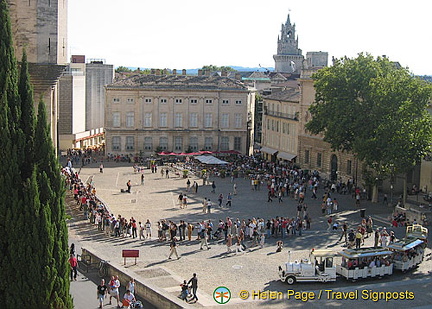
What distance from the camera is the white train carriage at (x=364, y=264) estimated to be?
2839cm

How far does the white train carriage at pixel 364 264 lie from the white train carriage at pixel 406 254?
A: 0.52 meters

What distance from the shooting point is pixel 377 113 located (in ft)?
154

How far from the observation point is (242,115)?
8025 centimetres

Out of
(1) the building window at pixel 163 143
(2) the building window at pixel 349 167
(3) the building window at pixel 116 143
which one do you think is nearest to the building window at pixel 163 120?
(1) the building window at pixel 163 143

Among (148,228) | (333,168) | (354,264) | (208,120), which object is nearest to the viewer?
(354,264)

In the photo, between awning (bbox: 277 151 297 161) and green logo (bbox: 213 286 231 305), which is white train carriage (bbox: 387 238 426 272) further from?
awning (bbox: 277 151 297 161)

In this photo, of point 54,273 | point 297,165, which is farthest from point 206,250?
point 297,165

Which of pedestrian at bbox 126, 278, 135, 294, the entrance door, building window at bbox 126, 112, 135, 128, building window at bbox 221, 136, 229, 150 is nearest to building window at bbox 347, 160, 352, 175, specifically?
the entrance door

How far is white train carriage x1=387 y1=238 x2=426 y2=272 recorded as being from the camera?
29844 mm

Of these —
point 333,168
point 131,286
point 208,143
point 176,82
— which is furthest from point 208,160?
point 131,286

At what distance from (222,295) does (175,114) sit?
177 ft

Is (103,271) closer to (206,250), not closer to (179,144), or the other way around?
(206,250)

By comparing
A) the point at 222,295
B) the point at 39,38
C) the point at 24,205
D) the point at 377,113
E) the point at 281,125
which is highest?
the point at 39,38

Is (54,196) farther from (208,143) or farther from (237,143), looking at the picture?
(237,143)
